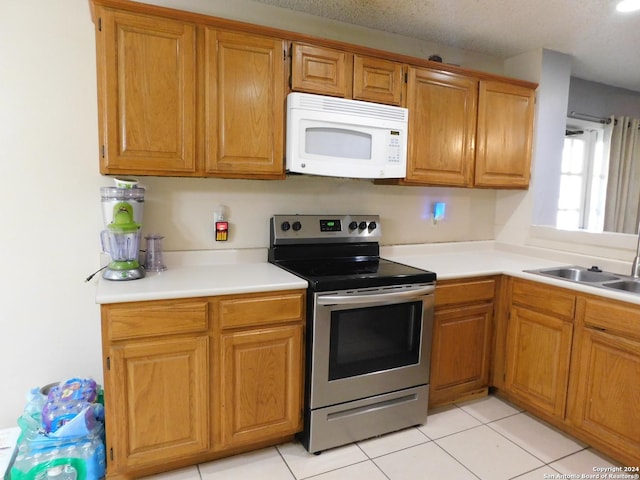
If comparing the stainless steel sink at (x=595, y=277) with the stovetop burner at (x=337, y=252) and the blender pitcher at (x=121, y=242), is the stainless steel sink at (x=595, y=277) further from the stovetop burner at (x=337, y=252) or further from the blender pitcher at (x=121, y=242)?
the blender pitcher at (x=121, y=242)

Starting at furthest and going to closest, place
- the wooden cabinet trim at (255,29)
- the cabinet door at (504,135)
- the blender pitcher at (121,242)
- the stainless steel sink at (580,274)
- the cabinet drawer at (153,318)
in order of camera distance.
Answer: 1. the cabinet door at (504,135)
2. the stainless steel sink at (580,274)
3. the blender pitcher at (121,242)
4. the wooden cabinet trim at (255,29)
5. the cabinet drawer at (153,318)

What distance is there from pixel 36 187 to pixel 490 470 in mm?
2648

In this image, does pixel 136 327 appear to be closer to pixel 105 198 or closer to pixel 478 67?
pixel 105 198


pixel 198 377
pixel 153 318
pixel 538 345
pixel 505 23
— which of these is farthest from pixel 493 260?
pixel 153 318

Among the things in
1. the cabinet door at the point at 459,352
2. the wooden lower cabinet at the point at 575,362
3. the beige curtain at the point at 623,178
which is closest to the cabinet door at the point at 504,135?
the wooden lower cabinet at the point at 575,362

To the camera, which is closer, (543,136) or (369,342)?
(369,342)

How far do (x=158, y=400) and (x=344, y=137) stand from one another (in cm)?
162

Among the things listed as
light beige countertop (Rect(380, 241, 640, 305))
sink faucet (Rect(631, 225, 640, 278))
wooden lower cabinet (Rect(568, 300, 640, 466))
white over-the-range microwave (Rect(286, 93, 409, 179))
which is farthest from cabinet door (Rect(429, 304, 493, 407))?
white over-the-range microwave (Rect(286, 93, 409, 179))

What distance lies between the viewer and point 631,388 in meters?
1.96

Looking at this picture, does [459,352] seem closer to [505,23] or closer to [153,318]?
[153,318]

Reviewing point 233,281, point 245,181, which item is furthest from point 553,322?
point 245,181

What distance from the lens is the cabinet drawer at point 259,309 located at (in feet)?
6.22

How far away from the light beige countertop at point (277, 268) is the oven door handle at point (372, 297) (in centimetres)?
13

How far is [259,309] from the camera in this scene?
1953 mm
